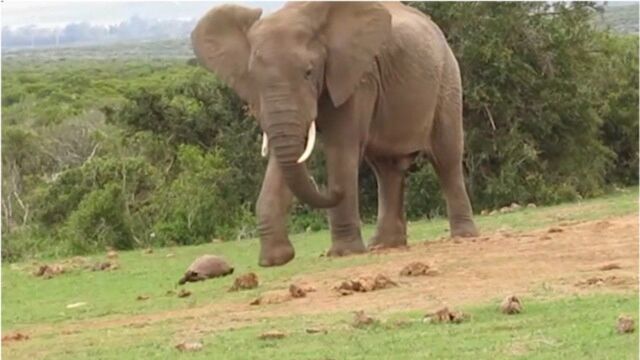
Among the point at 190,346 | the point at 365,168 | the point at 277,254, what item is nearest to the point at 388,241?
the point at 277,254

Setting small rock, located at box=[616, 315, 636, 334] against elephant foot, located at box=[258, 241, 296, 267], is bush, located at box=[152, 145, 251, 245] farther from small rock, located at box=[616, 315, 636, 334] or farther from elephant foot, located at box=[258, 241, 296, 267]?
small rock, located at box=[616, 315, 636, 334]

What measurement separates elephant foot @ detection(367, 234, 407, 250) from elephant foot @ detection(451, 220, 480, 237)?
569 millimetres

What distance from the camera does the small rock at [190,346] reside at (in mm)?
6613

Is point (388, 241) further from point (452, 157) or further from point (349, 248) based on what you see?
point (349, 248)

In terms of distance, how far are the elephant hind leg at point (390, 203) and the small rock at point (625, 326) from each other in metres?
6.25

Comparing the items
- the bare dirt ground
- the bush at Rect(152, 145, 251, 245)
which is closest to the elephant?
the bare dirt ground

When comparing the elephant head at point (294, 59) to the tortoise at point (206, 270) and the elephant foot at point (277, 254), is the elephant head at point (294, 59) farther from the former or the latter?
the tortoise at point (206, 270)

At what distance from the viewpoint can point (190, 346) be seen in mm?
6637

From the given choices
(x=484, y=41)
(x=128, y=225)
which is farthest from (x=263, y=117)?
(x=484, y=41)

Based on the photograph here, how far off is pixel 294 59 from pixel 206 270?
1.73m

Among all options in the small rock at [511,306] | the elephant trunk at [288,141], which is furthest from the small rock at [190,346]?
the elephant trunk at [288,141]

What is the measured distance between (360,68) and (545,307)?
4256 millimetres

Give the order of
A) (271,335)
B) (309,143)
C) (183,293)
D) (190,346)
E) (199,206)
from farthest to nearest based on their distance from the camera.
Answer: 1. (199,206)
2. (309,143)
3. (183,293)
4. (271,335)
5. (190,346)

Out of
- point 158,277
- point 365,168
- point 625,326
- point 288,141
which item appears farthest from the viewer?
point 365,168
